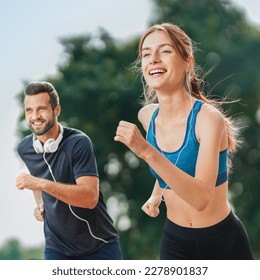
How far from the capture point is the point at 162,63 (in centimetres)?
213

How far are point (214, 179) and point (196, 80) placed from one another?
39cm

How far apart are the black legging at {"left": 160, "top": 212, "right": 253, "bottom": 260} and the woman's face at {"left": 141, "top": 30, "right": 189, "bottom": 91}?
443 mm

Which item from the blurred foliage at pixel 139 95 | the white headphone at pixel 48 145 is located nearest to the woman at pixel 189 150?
the white headphone at pixel 48 145

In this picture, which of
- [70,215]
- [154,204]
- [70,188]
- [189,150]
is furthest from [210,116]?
[70,215]

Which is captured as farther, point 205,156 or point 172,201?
point 172,201

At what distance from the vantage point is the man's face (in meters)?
2.29

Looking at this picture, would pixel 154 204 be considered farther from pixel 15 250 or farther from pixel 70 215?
pixel 15 250

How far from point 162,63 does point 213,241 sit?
573 mm

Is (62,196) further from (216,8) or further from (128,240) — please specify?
(216,8)

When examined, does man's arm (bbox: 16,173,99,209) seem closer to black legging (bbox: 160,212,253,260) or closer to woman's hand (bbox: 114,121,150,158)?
black legging (bbox: 160,212,253,260)

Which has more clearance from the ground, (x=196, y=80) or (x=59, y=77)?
(x=59, y=77)
